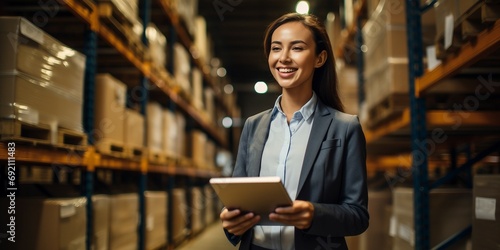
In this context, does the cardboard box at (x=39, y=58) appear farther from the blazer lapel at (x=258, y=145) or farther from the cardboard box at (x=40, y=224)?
the blazer lapel at (x=258, y=145)

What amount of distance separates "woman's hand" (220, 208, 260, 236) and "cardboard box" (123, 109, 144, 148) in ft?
10.2

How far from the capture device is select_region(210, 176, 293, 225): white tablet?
1451mm

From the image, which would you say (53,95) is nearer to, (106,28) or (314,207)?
(106,28)

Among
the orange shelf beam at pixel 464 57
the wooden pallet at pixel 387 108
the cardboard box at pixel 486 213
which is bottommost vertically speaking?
the cardboard box at pixel 486 213

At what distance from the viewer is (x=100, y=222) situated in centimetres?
383

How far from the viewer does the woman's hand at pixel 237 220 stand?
1604 millimetres

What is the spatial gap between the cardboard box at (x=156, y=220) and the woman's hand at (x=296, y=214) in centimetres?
391

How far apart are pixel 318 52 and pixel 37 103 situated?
186cm

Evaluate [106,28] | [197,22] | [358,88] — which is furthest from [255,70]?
[106,28]

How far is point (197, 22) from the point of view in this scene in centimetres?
864

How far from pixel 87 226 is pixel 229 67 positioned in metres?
11.4

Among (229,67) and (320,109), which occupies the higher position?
(229,67)

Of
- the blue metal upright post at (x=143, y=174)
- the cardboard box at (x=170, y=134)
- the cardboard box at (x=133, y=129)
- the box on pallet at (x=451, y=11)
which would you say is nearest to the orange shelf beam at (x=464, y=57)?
the box on pallet at (x=451, y=11)

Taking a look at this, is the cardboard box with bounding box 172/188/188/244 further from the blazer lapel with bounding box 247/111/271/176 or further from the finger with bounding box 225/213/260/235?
the finger with bounding box 225/213/260/235
